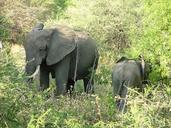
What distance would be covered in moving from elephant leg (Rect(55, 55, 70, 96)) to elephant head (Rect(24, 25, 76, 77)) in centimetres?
15

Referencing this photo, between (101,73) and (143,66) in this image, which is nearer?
(143,66)

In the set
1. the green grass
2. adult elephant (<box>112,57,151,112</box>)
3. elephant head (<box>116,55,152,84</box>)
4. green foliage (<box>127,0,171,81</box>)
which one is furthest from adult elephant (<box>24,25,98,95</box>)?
the green grass

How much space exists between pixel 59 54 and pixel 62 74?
17.2 inches

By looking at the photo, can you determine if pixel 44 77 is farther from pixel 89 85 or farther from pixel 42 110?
pixel 42 110

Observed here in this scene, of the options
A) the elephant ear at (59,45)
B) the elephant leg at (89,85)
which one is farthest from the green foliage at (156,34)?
the elephant ear at (59,45)

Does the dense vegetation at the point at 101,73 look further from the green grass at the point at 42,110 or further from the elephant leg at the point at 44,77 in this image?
the elephant leg at the point at 44,77

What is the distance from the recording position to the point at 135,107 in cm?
541

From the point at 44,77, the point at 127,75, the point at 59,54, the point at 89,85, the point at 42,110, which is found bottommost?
the point at 89,85

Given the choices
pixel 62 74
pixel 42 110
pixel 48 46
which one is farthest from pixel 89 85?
pixel 42 110

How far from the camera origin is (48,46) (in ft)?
41.3

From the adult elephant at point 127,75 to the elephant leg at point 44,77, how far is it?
5.21ft

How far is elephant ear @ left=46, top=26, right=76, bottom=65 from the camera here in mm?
12523

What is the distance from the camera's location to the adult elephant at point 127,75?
11.5 meters

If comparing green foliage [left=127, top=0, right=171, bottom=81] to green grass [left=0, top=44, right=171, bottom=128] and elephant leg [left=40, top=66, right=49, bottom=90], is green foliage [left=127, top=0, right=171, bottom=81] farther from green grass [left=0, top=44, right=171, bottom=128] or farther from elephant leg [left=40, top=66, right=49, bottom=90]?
green grass [left=0, top=44, right=171, bottom=128]
